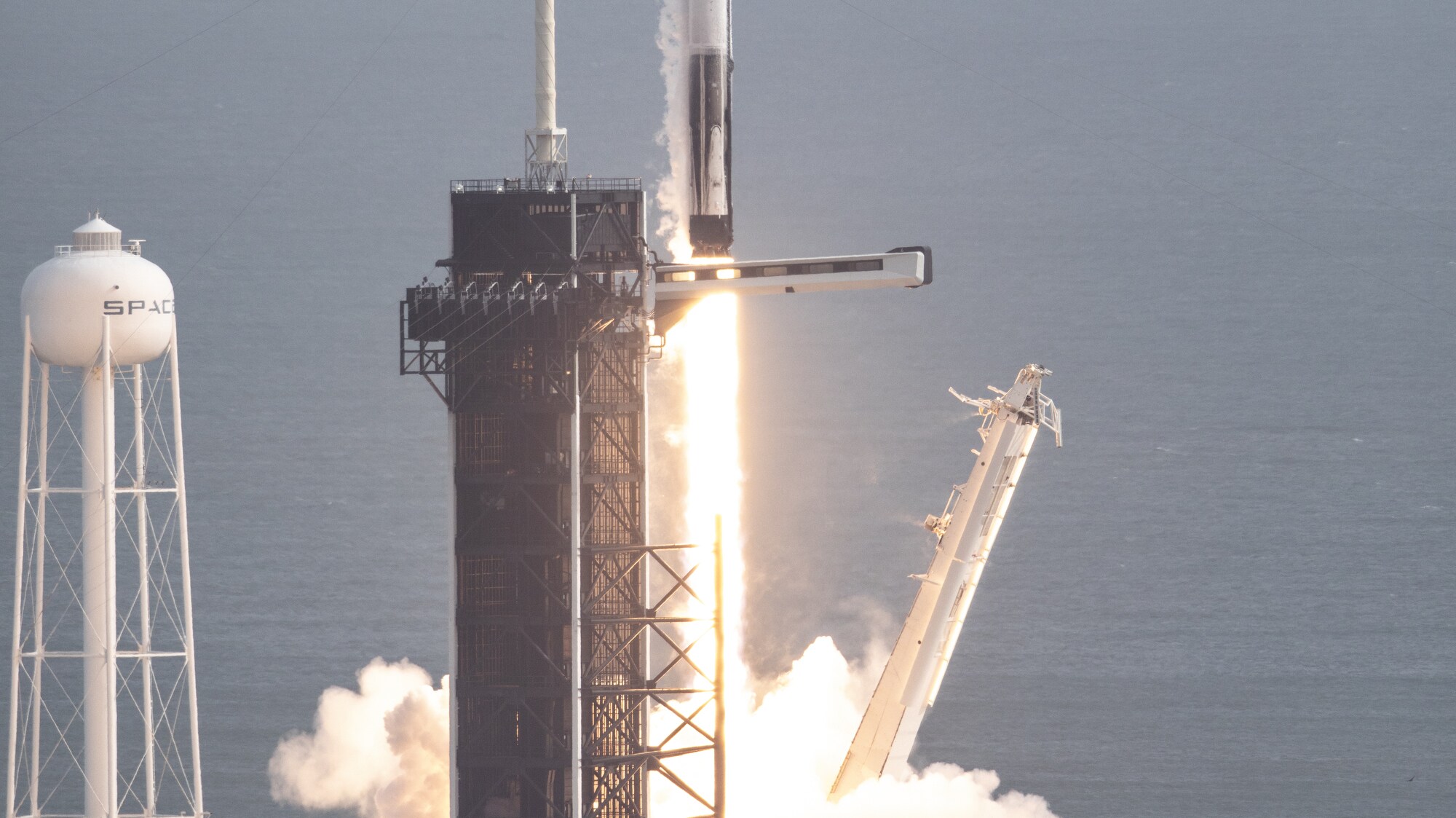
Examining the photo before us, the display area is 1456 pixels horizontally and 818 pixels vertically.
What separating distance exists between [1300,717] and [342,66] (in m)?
46.1

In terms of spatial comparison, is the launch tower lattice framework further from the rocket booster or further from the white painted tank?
the white painted tank

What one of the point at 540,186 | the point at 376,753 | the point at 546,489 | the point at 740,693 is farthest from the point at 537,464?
the point at 376,753

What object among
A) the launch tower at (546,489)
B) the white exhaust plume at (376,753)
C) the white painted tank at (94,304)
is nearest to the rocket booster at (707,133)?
the launch tower at (546,489)

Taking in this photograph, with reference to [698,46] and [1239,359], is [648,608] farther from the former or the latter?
[1239,359]

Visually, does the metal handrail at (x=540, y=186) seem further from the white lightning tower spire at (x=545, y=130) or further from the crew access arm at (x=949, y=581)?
the crew access arm at (x=949, y=581)

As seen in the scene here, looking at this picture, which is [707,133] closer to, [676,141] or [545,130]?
[676,141]

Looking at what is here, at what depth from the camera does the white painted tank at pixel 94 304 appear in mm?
51156

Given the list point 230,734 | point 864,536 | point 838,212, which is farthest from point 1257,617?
point 230,734

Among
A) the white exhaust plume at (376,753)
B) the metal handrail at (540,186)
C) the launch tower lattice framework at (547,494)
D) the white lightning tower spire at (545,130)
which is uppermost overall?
the white lightning tower spire at (545,130)

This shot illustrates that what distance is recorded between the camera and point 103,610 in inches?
2084

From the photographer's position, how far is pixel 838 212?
105750 millimetres

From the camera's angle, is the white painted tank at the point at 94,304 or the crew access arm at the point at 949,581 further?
the crew access arm at the point at 949,581

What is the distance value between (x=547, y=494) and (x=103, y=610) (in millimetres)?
9086

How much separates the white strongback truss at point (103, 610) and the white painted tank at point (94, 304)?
41 cm
